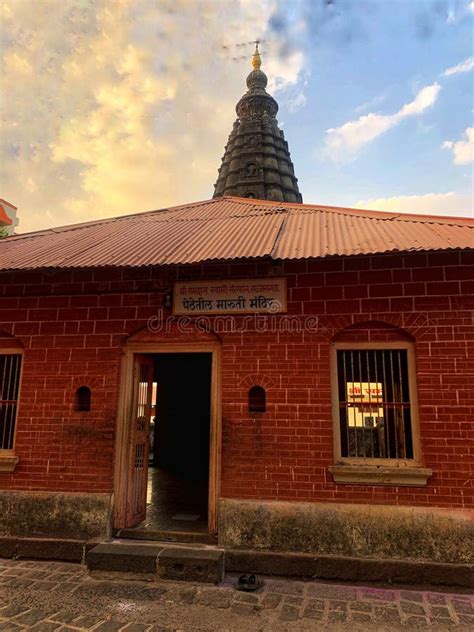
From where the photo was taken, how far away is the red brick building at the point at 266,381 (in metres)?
5.21

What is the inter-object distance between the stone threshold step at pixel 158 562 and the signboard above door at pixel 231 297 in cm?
295

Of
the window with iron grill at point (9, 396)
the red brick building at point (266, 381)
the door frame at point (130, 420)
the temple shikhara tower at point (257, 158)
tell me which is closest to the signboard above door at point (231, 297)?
the red brick building at point (266, 381)

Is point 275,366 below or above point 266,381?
above

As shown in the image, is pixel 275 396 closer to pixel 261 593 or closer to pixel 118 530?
pixel 261 593

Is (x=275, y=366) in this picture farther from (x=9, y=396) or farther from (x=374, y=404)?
(x=9, y=396)

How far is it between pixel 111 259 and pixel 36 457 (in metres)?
2.94

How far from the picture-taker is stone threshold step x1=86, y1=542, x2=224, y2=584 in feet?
16.3

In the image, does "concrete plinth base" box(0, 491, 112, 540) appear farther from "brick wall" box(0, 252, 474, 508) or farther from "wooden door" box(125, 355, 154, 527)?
"wooden door" box(125, 355, 154, 527)

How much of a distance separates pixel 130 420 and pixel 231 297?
2212 mm

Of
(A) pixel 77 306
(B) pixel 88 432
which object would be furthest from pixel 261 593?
(A) pixel 77 306

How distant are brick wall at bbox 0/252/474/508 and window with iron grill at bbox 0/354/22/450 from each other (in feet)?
0.96

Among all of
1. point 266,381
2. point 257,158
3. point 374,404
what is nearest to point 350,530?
point 374,404

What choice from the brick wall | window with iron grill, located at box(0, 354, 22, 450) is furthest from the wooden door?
window with iron grill, located at box(0, 354, 22, 450)

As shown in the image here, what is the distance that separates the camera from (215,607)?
14.4 ft
